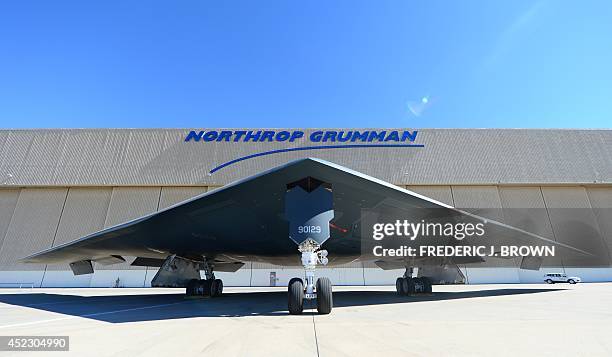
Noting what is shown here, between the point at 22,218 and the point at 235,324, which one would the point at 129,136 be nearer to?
the point at 22,218

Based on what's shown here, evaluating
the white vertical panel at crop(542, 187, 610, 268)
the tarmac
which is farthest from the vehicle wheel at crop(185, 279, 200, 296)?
the white vertical panel at crop(542, 187, 610, 268)

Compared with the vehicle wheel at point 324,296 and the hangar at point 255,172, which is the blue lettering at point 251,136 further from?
the vehicle wheel at point 324,296

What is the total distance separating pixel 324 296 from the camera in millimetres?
5371

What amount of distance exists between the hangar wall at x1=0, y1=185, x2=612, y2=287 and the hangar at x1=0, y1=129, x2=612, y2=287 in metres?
0.10

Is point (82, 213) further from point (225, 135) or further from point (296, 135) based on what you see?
point (296, 135)

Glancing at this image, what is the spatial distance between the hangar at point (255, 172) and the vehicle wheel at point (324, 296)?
22339 mm

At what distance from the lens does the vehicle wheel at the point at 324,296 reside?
17.4ft

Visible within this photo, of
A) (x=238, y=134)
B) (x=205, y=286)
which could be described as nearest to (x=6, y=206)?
(x=238, y=134)

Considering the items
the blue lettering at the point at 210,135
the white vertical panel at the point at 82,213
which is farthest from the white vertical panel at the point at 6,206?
the blue lettering at the point at 210,135

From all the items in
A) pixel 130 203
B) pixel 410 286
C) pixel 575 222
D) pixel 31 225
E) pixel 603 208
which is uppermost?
pixel 603 208

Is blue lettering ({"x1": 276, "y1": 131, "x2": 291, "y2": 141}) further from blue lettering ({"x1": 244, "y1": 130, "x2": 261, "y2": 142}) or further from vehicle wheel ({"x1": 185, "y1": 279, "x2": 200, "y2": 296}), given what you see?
vehicle wheel ({"x1": 185, "y1": 279, "x2": 200, "y2": 296})

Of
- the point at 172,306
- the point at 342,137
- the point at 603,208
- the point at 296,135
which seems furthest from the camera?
the point at 296,135

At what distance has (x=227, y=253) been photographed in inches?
402

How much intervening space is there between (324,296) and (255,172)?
2247cm
